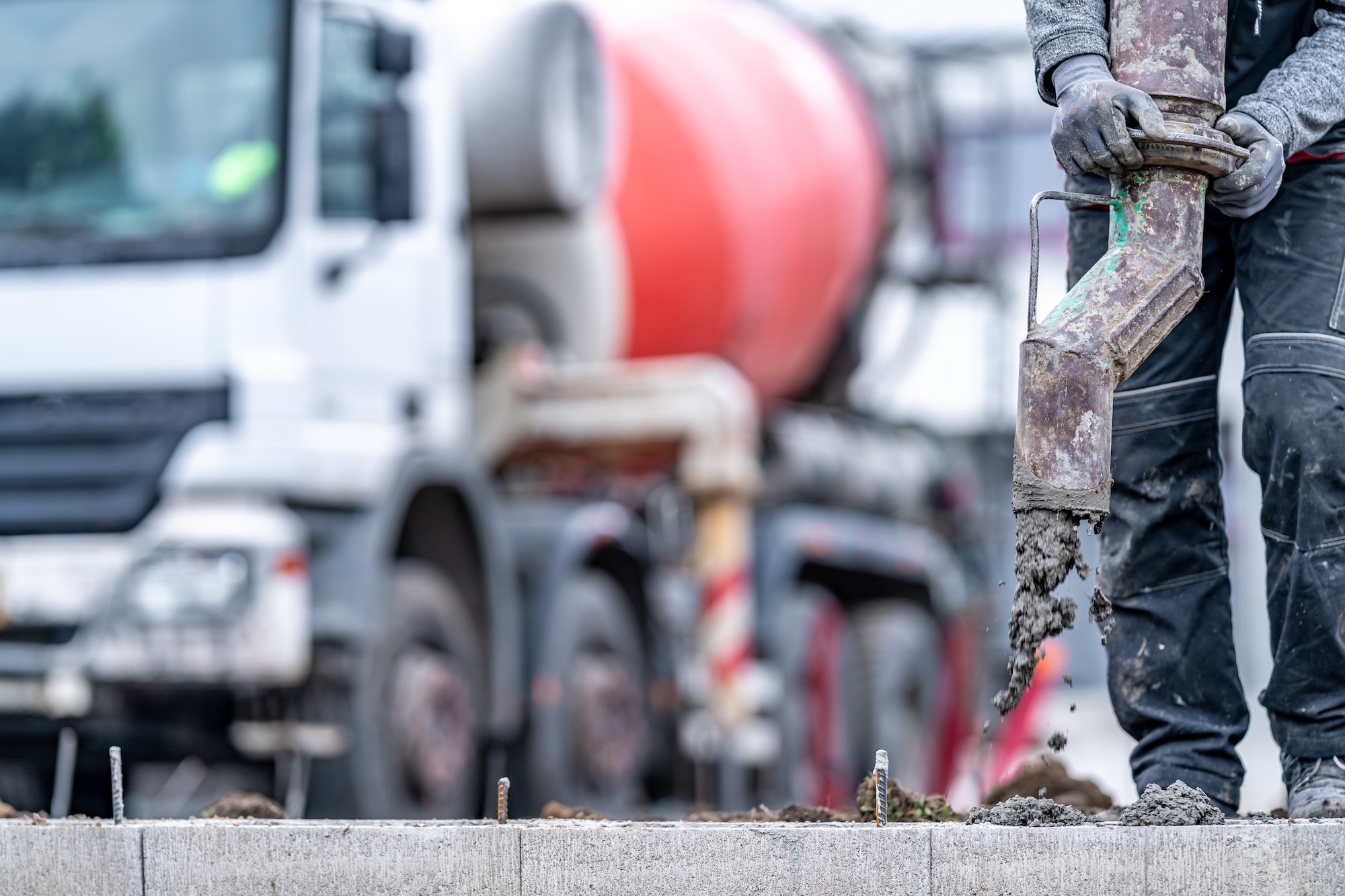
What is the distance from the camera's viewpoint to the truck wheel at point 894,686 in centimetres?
943

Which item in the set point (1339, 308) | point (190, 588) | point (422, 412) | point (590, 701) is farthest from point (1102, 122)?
point (590, 701)

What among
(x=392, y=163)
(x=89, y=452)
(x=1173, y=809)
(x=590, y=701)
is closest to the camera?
(x=1173, y=809)

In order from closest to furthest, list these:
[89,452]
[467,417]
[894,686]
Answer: [89,452] → [467,417] → [894,686]

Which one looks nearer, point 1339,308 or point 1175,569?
point 1339,308

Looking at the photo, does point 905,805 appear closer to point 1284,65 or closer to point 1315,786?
point 1315,786

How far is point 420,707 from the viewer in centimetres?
646

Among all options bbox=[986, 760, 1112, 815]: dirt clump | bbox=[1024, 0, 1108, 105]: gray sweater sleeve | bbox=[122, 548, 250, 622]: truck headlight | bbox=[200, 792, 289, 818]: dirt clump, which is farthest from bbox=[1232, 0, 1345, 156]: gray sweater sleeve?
bbox=[122, 548, 250, 622]: truck headlight

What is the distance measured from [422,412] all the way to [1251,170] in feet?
13.4

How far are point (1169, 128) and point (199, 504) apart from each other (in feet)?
11.5

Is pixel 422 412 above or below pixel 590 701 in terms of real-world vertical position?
above

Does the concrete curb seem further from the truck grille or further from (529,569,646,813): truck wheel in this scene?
(529,569,646,813): truck wheel

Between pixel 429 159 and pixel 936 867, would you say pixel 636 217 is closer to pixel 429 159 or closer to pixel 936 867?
pixel 429 159

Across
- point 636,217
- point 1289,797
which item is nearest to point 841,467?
point 636,217

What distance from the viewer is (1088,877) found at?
8.89ft
